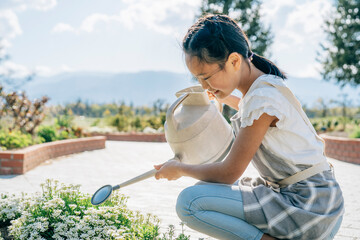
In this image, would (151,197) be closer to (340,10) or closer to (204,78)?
(204,78)

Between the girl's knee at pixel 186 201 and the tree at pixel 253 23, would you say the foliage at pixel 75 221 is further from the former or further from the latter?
the tree at pixel 253 23

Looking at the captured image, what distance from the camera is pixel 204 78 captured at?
1907 mm

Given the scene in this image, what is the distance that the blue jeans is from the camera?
188cm

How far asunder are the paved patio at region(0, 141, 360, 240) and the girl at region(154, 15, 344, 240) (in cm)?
87

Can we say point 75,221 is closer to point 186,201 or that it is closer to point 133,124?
point 186,201

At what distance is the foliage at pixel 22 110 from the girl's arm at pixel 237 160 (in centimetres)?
818

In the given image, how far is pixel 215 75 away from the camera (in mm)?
1877

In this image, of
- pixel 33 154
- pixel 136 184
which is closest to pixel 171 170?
pixel 136 184

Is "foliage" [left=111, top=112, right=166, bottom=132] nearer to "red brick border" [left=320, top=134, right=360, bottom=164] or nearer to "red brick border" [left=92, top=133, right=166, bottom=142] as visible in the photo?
"red brick border" [left=92, top=133, right=166, bottom=142]

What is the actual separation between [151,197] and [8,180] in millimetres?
2102

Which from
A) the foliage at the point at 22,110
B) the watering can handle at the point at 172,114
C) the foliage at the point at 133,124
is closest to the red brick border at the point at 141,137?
the foliage at the point at 133,124

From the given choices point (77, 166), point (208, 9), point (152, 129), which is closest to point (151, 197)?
point (77, 166)

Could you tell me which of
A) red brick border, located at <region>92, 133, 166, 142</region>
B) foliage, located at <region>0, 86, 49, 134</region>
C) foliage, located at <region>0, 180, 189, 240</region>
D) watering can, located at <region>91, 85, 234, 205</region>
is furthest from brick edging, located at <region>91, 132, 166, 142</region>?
watering can, located at <region>91, 85, 234, 205</region>

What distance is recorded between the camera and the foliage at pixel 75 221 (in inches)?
84.6
